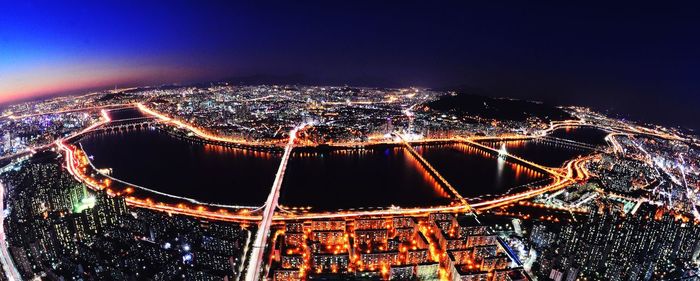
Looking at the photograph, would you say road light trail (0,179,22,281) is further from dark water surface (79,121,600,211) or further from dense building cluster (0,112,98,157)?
dense building cluster (0,112,98,157)

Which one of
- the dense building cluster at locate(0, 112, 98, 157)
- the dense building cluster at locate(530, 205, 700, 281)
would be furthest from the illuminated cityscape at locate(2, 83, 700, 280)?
the dense building cluster at locate(0, 112, 98, 157)

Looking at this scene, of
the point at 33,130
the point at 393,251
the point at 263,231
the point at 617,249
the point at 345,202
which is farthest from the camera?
the point at 33,130

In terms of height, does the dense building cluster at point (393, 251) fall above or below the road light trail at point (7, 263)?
above

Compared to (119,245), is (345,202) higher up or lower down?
lower down

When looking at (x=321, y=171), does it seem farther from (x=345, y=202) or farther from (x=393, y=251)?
(x=393, y=251)

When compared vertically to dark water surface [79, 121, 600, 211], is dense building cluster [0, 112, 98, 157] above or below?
above

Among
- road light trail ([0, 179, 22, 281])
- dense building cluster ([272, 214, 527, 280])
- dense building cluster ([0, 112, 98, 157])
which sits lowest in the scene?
road light trail ([0, 179, 22, 281])

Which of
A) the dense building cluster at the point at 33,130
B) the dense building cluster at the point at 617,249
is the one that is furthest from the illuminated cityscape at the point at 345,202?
the dense building cluster at the point at 33,130

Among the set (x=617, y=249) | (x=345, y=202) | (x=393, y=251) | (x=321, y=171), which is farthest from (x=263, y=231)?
(x=617, y=249)

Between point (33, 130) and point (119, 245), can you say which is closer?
point (119, 245)

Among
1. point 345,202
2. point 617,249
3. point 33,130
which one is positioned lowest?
point 617,249

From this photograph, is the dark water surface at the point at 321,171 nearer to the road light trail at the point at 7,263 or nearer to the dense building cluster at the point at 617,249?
the dense building cluster at the point at 617,249

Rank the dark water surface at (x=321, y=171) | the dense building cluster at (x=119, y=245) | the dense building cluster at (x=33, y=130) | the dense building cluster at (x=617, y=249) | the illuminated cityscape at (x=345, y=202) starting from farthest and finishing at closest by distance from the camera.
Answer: the dense building cluster at (x=33, y=130) → the dark water surface at (x=321, y=171) → the dense building cluster at (x=617, y=249) → the illuminated cityscape at (x=345, y=202) → the dense building cluster at (x=119, y=245)

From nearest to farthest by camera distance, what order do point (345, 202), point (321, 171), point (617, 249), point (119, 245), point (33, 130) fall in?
point (119, 245), point (617, 249), point (345, 202), point (321, 171), point (33, 130)
